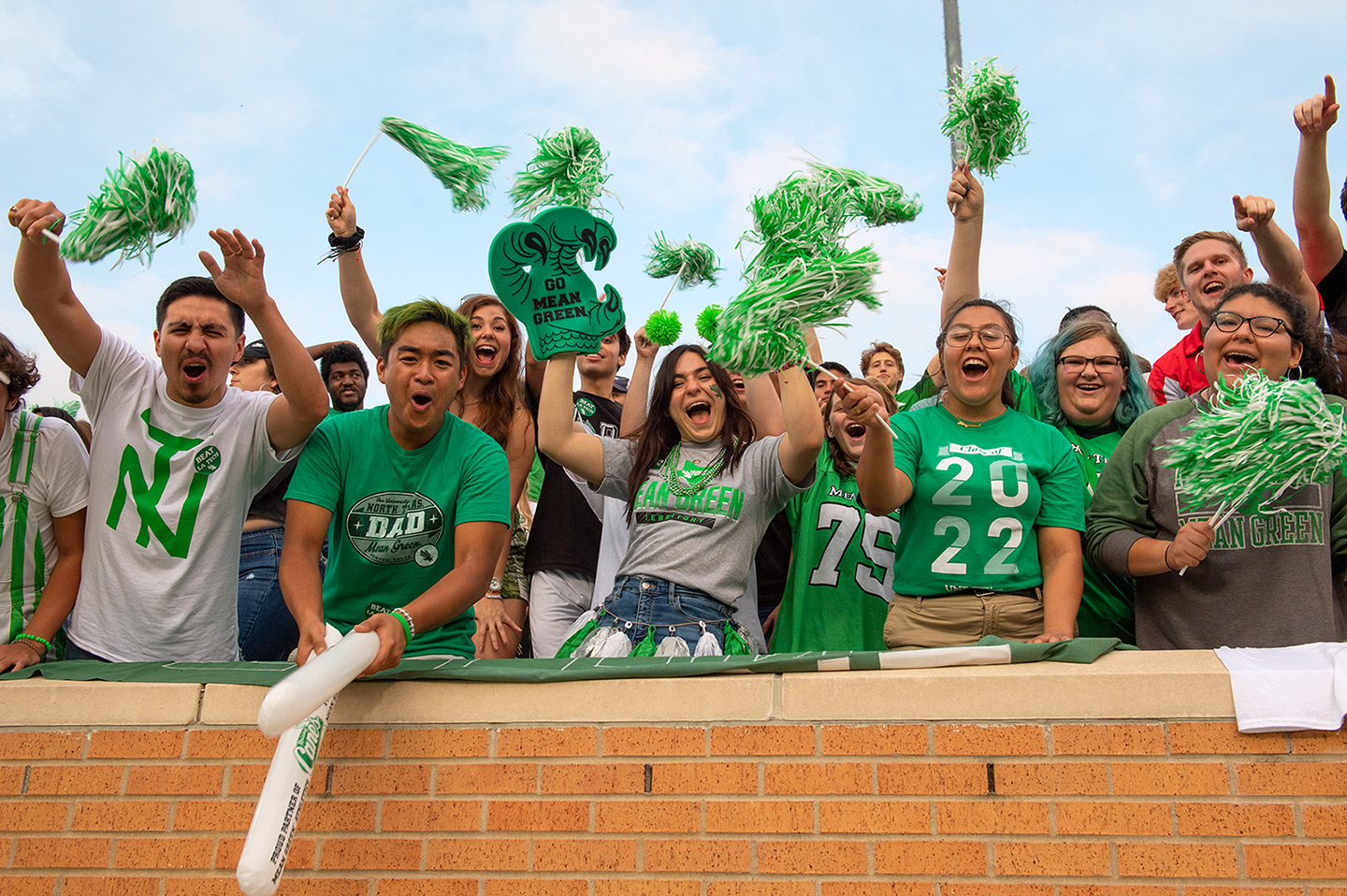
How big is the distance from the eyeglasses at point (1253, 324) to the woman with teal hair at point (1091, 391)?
18.7 inches

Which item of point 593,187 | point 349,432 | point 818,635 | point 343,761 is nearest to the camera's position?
point 343,761

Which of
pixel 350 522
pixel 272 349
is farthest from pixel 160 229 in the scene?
pixel 350 522

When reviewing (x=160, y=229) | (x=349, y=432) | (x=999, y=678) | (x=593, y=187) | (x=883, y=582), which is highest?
(x=593, y=187)

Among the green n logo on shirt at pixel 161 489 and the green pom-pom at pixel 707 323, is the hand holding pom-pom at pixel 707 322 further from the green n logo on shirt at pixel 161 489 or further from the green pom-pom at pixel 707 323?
the green n logo on shirt at pixel 161 489

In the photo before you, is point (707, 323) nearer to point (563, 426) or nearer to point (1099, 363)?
point (563, 426)

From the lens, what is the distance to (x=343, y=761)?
280 centimetres

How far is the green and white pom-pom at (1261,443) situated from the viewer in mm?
2705

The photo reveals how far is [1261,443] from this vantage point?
2738 millimetres

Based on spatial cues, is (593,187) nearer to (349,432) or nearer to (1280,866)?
(349,432)

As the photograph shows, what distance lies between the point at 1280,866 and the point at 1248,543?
99 cm

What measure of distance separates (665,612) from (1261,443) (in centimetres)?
184

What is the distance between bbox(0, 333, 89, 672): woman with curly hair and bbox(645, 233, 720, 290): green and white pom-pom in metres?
2.50

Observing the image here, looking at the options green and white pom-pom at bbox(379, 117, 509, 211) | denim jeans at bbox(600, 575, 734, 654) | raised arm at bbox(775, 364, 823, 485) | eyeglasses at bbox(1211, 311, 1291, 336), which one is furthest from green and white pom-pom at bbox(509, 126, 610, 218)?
eyeglasses at bbox(1211, 311, 1291, 336)

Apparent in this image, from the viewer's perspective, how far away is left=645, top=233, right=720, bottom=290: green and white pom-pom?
4531mm
